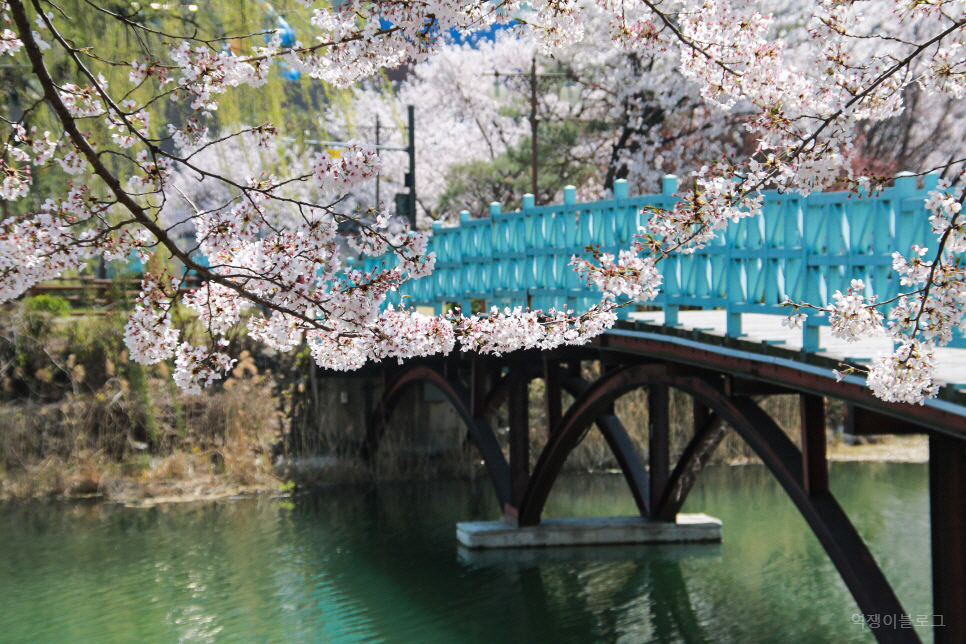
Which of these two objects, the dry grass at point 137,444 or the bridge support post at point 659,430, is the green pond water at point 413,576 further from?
the bridge support post at point 659,430

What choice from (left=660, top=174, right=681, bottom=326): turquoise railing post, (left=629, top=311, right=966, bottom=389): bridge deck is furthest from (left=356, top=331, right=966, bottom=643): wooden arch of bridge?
(left=660, top=174, right=681, bottom=326): turquoise railing post

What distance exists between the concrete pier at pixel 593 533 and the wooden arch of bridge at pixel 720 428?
0.17 meters

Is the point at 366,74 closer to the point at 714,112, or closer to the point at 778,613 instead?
the point at 778,613

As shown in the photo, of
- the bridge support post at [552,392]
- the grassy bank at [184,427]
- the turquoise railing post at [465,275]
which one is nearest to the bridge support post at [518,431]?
the bridge support post at [552,392]

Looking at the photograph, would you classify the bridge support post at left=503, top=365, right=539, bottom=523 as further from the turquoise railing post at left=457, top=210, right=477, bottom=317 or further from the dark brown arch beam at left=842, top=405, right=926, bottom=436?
the dark brown arch beam at left=842, top=405, right=926, bottom=436

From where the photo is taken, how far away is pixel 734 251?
6871 millimetres

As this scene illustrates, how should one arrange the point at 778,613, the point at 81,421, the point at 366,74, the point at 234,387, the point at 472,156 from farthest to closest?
the point at 472,156
the point at 234,387
the point at 81,421
the point at 778,613
the point at 366,74

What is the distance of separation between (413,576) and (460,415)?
12.7ft

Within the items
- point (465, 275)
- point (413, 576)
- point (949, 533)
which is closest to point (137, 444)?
point (413, 576)

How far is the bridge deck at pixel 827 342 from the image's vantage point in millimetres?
5178

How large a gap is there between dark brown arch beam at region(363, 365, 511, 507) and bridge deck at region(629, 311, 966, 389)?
457cm

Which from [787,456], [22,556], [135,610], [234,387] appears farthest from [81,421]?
[787,456]

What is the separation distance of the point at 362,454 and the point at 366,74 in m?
14.1

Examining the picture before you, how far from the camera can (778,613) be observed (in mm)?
10117
